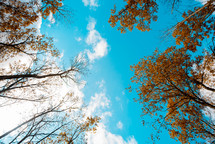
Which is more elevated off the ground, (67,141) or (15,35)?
(15,35)

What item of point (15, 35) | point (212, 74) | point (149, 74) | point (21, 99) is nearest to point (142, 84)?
point (149, 74)

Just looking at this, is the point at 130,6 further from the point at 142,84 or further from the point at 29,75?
the point at 29,75

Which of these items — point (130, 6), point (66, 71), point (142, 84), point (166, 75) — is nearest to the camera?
point (130, 6)

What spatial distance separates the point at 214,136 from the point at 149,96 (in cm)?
413

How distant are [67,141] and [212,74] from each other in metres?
12.4

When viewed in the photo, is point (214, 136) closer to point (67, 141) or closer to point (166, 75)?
point (166, 75)

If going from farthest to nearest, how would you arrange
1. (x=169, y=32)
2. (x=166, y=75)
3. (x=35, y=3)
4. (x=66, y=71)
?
(x=66, y=71), (x=166, y=75), (x=35, y=3), (x=169, y=32)

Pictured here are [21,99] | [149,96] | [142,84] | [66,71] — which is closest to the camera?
[21,99]

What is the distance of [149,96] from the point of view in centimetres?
660

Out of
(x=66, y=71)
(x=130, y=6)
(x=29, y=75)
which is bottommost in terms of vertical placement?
(x=130, y=6)

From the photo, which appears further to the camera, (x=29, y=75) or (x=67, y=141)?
(x=67, y=141)

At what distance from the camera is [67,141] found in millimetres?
6797

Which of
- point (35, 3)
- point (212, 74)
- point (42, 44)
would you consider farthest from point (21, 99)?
point (212, 74)

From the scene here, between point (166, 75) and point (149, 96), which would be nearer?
point (166, 75)
